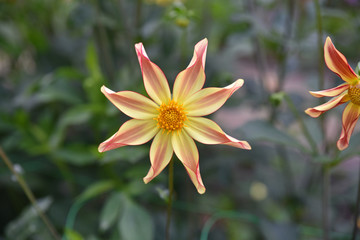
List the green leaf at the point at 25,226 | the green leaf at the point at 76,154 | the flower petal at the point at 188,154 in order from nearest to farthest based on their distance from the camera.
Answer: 1. the flower petal at the point at 188,154
2. the green leaf at the point at 25,226
3. the green leaf at the point at 76,154

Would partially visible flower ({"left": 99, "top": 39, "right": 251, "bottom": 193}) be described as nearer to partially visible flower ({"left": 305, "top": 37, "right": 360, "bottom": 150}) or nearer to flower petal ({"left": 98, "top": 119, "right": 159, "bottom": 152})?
flower petal ({"left": 98, "top": 119, "right": 159, "bottom": 152})

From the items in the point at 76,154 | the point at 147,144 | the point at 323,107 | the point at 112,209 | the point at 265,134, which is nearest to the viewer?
the point at 323,107

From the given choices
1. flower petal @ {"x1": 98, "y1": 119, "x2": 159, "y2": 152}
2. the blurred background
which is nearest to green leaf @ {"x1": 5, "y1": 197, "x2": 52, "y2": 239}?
the blurred background

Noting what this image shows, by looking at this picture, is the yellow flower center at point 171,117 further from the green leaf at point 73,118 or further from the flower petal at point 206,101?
the green leaf at point 73,118

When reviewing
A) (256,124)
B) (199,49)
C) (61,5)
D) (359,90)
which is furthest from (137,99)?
(61,5)

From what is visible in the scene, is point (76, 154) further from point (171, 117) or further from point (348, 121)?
point (348, 121)

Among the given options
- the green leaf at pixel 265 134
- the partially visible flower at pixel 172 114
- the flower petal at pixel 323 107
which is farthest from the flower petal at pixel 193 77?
the green leaf at pixel 265 134

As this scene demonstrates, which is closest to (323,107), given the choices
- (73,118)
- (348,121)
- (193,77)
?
(348,121)
